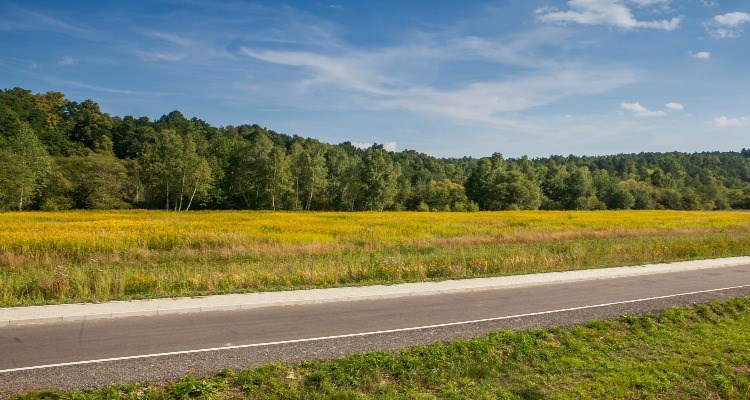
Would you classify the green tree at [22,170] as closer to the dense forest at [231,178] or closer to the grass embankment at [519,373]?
the dense forest at [231,178]

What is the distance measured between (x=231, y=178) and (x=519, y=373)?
83.1 meters

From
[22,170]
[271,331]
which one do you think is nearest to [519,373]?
[271,331]

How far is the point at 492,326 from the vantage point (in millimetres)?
11641

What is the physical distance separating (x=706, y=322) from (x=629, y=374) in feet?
17.7

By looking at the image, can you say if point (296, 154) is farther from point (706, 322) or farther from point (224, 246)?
point (706, 322)

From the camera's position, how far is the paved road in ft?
Result: 27.9

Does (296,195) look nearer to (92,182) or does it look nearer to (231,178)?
(231,178)

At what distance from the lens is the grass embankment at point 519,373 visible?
7875 millimetres

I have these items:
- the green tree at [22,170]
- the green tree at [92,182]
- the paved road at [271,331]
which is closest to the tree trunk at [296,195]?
the green tree at [92,182]

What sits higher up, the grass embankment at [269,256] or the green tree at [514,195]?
the green tree at [514,195]

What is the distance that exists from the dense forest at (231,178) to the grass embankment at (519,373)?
6217 cm

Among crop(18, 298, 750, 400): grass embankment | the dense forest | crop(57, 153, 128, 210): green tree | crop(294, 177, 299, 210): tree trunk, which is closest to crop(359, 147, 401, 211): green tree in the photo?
the dense forest

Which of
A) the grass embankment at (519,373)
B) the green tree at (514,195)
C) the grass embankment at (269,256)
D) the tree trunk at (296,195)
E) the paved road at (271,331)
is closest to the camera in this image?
the grass embankment at (519,373)

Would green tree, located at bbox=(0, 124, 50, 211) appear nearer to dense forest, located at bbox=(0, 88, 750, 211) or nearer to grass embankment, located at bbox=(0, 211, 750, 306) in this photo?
dense forest, located at bbox=(0, 88, 750, 211)
